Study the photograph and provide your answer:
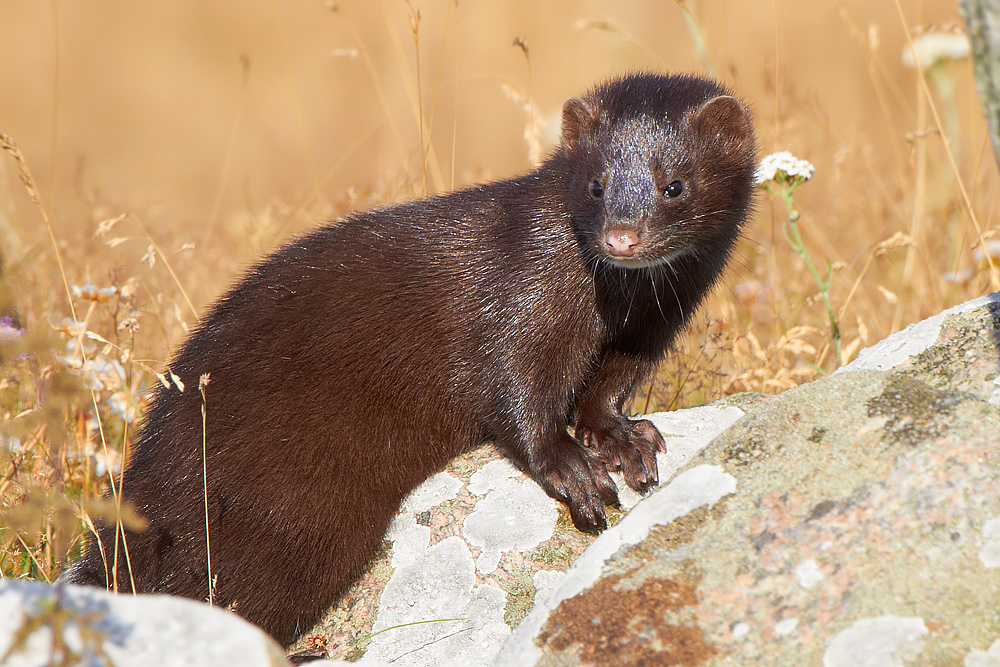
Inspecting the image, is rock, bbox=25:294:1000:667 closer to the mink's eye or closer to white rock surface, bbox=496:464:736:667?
white rock surface, bbox=496:464:736:667

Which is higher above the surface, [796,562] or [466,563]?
[796,562]

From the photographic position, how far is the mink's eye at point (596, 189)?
3631 millimetres

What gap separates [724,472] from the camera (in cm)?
263

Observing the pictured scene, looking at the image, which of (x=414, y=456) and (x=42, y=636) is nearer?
(x=42, y=636)

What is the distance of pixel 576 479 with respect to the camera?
3.54m

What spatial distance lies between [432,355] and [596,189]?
91 centimetres

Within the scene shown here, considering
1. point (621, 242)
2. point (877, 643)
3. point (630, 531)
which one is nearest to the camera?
point (877, 643)

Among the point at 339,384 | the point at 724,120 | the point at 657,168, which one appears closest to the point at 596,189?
the point at 657,168

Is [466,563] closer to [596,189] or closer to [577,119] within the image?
[596,189]

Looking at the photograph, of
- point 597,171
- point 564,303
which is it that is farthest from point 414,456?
point 597,171

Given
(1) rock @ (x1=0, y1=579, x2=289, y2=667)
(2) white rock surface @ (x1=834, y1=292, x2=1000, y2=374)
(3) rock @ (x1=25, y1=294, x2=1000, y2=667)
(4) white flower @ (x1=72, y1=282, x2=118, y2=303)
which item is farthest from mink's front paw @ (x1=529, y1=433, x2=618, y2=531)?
(4) white flower @ (x1=72, y1=282, x2=118, y2=303)

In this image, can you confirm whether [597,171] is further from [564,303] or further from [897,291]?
[897,291]

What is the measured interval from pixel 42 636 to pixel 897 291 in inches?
208

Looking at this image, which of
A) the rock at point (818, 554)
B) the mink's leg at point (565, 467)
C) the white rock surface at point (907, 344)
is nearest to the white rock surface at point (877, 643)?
the rock at point (818, 554)
